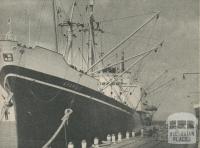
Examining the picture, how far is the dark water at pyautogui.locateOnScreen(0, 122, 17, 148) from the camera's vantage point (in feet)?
65.7

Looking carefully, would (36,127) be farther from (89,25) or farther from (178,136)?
(89,25)

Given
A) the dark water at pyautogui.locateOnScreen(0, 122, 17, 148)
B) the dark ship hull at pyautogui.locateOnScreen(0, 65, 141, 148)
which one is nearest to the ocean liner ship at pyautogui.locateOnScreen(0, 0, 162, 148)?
the dark ship hull at pyautogui.locateOnScreen(0, 65, 141, 148)

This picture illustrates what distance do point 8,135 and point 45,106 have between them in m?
2.63

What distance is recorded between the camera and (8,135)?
20.4m

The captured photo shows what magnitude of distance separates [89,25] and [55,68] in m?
8.15

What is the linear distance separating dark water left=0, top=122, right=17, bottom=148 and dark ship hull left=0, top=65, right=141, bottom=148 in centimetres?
134

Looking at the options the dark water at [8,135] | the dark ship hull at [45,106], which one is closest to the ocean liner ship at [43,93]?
the dark ship hull at [45,106]

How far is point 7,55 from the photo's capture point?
18.4 m

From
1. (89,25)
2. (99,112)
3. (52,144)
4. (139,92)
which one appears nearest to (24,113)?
(52,144)

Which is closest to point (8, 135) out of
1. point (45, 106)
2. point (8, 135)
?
point (8, 135)

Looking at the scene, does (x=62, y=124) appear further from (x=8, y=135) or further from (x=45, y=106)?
(x=8, y=135)

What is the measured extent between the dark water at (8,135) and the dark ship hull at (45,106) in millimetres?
1337

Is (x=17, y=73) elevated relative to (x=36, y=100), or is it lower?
elevated

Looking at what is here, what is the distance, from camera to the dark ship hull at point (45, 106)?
18688mm
